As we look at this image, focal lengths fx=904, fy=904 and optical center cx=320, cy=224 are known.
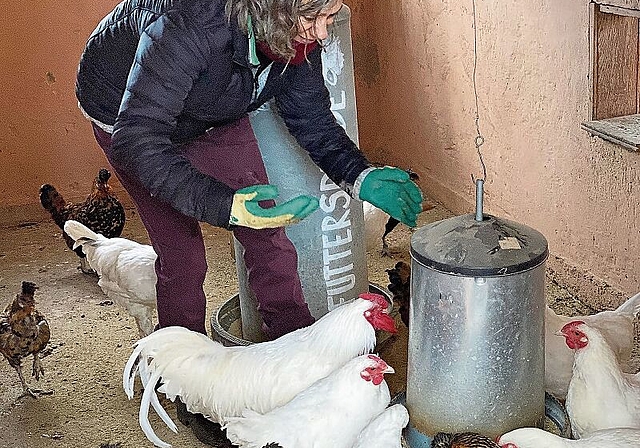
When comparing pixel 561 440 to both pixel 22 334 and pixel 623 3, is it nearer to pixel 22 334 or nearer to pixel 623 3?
pixel 623 3

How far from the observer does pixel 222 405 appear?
2.16 meters

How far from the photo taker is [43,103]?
159 inches

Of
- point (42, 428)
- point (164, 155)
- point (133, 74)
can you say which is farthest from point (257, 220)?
point (42, 428)

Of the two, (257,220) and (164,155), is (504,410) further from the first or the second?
(164,155)

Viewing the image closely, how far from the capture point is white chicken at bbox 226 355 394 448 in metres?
1.94

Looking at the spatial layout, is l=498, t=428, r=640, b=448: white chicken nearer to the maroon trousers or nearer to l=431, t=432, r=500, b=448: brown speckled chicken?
l=431, t=432, r=500, b=448: brown speckled chicken

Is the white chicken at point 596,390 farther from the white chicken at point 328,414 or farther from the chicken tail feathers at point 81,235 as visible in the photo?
the chicken tail feathers at point 81,235

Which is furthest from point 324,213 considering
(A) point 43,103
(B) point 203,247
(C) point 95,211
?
(A) point 43,103

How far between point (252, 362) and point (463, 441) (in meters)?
0.58

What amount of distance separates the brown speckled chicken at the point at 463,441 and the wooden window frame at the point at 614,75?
3.62 ft

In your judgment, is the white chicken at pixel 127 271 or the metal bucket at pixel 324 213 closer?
the metal bucket at pixel 324 213

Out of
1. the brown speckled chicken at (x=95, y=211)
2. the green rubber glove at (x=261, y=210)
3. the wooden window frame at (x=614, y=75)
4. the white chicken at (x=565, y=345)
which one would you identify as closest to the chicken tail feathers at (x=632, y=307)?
the white chicken at (x=565, y=345)

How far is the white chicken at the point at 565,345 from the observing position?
2.29 meters

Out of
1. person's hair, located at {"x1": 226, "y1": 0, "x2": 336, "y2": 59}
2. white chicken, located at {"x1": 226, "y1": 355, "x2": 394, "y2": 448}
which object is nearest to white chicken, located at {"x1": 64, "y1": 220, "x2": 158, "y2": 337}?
white chicken, located at {"x1": 226, "y1": 355, "x2": 394, "y2": 448}
